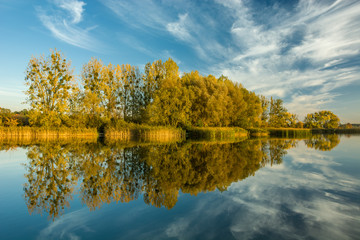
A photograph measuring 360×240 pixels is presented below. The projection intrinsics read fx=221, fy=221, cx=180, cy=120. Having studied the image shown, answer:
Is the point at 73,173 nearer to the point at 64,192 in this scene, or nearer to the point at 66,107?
the point at 64,192

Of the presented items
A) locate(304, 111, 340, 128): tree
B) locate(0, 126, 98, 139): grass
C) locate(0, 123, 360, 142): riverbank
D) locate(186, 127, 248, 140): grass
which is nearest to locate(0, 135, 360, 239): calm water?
locate(0, 123, 360, 142): riverbank

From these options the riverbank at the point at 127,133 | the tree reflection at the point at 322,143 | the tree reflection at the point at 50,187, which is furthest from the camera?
the riverbank at the point at 127,133

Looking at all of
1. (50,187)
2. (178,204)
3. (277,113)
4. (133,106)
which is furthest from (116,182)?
(277,113)

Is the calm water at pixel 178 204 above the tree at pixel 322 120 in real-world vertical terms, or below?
below

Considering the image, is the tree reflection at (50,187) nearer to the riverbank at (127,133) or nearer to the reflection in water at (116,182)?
the reflection in water at (116,182)

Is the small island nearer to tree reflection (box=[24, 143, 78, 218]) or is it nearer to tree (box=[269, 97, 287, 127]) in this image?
tree (box=[269, 97, 287, 127])

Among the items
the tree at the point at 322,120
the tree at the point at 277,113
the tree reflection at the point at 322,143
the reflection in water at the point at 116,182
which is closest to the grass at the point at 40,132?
the reflection in water at the point at 116,182

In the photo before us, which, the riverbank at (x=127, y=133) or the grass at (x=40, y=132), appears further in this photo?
the riverbank at (x=127, y=133)

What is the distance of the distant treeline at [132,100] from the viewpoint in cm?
3550

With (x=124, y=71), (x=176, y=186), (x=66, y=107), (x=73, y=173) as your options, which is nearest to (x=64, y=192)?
(x=73, y=173)

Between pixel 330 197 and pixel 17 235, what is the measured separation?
6.70 m

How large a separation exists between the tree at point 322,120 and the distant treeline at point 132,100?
57201 millimetres

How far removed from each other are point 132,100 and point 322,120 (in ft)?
288

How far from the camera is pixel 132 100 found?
1848 inches
